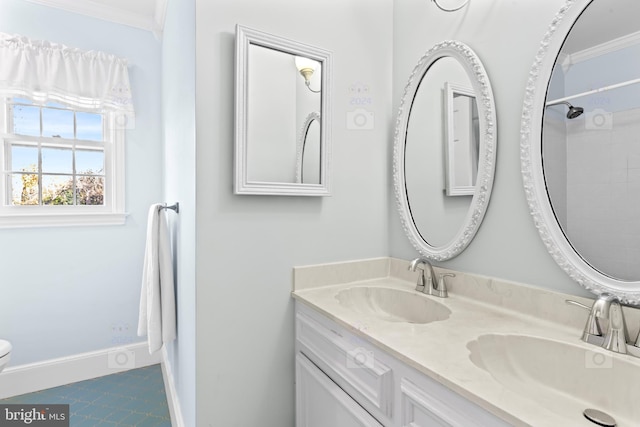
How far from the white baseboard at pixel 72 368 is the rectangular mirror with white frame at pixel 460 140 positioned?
256cm

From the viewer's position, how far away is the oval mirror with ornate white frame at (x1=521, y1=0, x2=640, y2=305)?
0.93m

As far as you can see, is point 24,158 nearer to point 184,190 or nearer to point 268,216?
point 184,190

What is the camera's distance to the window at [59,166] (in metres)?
2.25

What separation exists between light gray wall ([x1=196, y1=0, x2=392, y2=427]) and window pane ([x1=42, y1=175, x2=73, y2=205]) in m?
1.81

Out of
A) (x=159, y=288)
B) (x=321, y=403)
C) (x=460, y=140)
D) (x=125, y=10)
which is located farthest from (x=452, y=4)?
(x=125, y=10)

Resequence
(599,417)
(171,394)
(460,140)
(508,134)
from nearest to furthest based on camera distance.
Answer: (599,417) → (508,134) → (460,140) → (171,394)

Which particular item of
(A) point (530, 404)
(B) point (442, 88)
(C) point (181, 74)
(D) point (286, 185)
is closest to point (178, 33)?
(C) point (181, 74)

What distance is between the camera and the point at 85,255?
7.85 feet

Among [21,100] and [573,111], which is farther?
[21,100]

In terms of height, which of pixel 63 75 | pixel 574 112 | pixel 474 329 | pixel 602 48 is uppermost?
pixel 63 75

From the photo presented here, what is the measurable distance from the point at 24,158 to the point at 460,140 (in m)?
2.82

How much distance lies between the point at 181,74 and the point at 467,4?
1.32 metres

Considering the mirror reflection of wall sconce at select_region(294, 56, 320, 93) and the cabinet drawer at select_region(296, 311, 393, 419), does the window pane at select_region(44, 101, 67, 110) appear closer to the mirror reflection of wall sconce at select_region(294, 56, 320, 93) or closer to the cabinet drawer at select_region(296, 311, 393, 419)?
the mirror reflection of wall sconce at select_region(294, 56, 320, 93)

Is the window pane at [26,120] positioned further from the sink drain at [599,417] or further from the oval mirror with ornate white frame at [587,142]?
the sink drain at [599,417]
